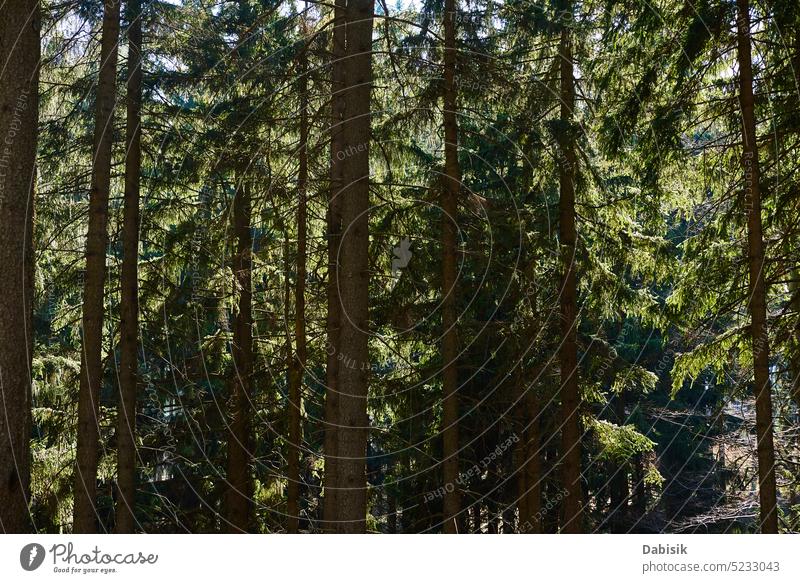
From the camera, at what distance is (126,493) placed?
45.1 feet

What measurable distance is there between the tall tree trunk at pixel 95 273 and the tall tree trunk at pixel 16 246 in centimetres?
344

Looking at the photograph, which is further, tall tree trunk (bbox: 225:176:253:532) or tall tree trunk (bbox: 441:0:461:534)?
tall tree trunk (bbox: 225:176:253:532)

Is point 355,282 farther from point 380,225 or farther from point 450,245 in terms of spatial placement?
point 380,225

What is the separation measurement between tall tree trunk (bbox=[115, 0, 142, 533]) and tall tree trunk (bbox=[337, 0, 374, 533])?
15.9ft

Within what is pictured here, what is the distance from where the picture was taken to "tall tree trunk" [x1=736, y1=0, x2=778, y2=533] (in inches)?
402

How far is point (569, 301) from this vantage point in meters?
14.8

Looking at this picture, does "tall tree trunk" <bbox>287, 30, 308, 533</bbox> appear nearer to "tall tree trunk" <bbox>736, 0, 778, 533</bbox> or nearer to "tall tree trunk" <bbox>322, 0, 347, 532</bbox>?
"tall tree trunk" <bbox>322, 0, 347, 532</bbox>

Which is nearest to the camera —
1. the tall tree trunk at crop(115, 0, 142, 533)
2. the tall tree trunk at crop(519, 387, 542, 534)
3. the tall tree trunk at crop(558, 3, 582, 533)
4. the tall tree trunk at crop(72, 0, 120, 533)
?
the tall tree trunk at crop(72, 0, 120, 533)

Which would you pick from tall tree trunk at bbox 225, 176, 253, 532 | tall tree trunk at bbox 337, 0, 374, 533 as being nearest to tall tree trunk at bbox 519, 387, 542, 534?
tall tree trunk at bbox 225, 176, 253, 532

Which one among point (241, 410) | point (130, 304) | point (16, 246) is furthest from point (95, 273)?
point (241, 410)
